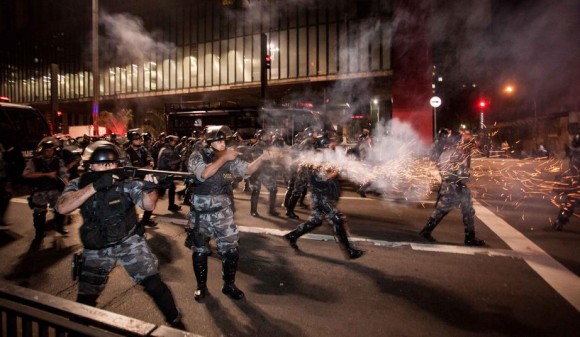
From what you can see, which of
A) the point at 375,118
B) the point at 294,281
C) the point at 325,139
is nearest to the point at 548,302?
the point at 294,281

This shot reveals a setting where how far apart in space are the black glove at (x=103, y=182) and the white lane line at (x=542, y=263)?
446 centimetres

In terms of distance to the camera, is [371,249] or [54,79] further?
[54,79]

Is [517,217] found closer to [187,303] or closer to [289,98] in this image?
[187,303]

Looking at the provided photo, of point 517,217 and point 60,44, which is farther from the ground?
point 60,44

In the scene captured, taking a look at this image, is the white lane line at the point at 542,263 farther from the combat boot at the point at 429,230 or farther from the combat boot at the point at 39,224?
the combat boot at the point at 39,224

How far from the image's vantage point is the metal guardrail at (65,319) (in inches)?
66.6

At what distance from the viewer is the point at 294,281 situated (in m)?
4.35

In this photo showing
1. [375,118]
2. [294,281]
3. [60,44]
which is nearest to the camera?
[294,281]

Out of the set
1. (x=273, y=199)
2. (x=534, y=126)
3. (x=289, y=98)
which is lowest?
(x=273, y=199)

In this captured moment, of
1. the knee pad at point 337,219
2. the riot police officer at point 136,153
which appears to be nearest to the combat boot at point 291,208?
the knee pad at point 337,219

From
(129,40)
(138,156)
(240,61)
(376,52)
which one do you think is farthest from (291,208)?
(129,40)

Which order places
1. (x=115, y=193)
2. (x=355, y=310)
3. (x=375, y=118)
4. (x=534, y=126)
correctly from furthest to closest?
(x=534, y=126)
(x=375, y=118)
(x=355, y=310)
(x=115, y=193)

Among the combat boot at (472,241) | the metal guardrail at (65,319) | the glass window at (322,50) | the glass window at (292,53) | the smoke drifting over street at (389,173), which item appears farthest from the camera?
the glass window at (292,53)

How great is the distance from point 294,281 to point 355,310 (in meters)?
0.95
